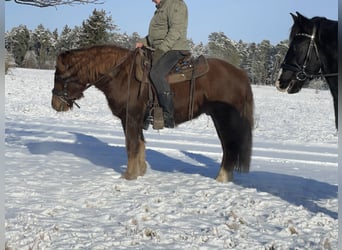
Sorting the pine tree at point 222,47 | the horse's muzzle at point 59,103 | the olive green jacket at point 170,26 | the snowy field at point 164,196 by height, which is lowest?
the snowy field at point 164,196

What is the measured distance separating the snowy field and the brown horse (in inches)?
21.7

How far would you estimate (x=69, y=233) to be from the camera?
4.36 m

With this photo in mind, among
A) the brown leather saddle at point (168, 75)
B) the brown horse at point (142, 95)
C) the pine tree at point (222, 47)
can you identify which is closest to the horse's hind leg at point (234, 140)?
the brown horse at point (142, 95)

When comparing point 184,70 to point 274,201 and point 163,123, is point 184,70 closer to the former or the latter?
point 163,123

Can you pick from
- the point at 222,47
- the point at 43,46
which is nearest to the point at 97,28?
A: the point at 43,46

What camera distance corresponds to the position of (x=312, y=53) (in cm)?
467

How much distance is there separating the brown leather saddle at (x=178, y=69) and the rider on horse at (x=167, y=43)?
11cm

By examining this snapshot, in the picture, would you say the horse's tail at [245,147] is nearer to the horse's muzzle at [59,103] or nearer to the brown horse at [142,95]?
the brown horse at [142,95]

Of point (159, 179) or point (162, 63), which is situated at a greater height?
point (162, 63)

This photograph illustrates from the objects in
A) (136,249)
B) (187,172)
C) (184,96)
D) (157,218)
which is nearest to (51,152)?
(187,172)

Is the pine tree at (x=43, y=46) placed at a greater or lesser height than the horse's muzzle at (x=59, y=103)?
greater

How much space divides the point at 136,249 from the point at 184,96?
3.59 m

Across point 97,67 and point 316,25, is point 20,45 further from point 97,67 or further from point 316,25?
point 316,25

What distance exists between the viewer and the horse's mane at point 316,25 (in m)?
4.55
